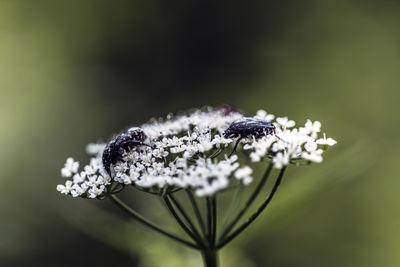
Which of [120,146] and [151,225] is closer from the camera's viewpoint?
[151,225]

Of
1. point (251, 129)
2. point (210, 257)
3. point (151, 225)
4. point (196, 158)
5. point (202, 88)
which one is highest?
point (202, 88)

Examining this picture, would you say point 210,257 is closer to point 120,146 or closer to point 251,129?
point 251,129

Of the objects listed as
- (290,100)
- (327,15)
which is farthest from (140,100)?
(327,15)

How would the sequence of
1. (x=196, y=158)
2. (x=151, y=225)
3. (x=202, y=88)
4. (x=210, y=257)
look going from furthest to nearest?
(x=202, y=88)
(x=196, y=158)
(x=151, y=225)
(x=210, y=257)

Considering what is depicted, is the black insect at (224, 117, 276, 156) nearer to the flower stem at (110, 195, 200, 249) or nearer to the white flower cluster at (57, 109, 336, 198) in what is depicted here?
the white flower cluster at (57, 109, 336, 198)

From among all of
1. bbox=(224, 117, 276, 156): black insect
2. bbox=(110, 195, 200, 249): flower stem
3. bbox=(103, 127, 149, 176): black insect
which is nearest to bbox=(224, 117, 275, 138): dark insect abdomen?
bbox=(224, 117, 276, 156): black insect

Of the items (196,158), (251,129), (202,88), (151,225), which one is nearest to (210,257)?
(151,225)
